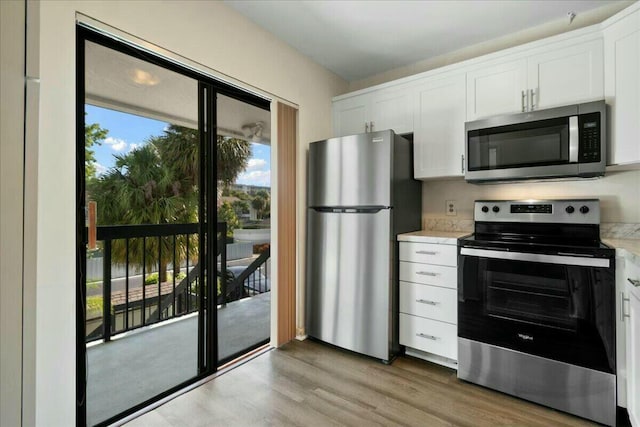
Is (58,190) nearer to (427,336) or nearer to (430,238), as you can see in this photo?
(430,238)

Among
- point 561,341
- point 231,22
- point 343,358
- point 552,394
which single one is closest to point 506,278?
point 561,341

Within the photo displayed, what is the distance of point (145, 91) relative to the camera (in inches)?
76.9

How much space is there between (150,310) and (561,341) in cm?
262

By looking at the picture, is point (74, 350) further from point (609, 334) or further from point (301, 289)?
point (609, 334)

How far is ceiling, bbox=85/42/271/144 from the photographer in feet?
5.64

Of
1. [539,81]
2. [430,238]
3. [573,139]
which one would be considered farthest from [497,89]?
[430,238]

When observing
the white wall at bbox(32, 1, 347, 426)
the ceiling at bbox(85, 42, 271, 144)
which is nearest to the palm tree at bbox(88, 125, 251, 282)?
the ceiling at bbox(85, 42, 271, 144)

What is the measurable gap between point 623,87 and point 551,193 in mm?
796

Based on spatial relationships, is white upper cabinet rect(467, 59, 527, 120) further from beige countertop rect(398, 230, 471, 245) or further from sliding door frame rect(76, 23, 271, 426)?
sliding door frame rect(76, 23, 271, 426)

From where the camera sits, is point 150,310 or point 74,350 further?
point 150,310

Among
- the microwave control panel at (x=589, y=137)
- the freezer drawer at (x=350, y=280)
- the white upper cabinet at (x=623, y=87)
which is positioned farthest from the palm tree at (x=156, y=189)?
the white upper cabinet at (x=623, y=87)

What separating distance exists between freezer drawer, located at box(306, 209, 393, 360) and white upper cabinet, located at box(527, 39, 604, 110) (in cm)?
132

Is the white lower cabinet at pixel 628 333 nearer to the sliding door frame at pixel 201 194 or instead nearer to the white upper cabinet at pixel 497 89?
the white upper cabinet at pixel 497 89

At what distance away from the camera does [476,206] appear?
2559 millimetres
